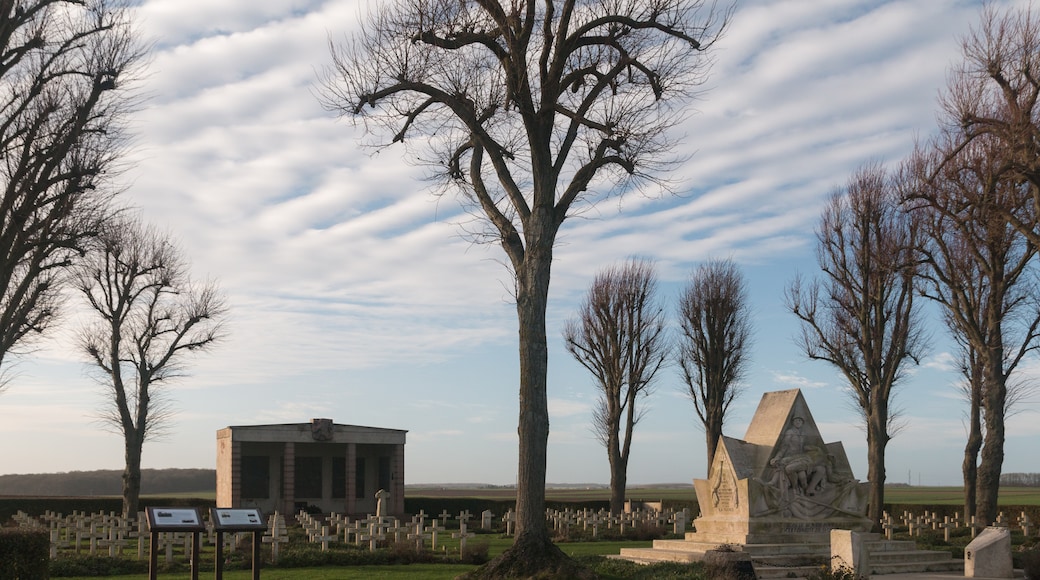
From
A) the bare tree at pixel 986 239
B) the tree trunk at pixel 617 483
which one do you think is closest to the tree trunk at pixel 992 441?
the bare tree at pixel 986 239

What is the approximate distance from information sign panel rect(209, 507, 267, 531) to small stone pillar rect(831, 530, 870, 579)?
8922 mm

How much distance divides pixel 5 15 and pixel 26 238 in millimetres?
3264

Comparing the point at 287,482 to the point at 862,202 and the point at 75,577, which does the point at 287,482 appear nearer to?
the point at 75,577

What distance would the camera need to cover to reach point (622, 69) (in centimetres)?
1537

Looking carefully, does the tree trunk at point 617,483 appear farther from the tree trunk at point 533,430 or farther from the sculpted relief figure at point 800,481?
the tree trunk at point 533,430

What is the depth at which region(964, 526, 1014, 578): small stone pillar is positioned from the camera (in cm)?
1731

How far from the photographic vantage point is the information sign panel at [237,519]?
11938mm

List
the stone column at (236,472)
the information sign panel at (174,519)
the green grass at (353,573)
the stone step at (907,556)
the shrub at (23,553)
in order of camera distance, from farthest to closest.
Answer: the stone column at (236,472)
the stone step at (907,556)
the green grass at (353,573)
the shrub at (23,553)
the information sign panel at (174,519)

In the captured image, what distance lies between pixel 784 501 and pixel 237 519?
1131cm

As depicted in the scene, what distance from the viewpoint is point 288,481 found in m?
40.3

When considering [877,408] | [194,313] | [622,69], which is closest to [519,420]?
[622,69]

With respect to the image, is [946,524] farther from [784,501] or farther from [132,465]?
[132,465]

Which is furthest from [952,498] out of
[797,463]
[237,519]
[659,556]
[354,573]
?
[237,519]

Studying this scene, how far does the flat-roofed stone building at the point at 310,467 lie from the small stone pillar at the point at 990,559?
28.4 meters
